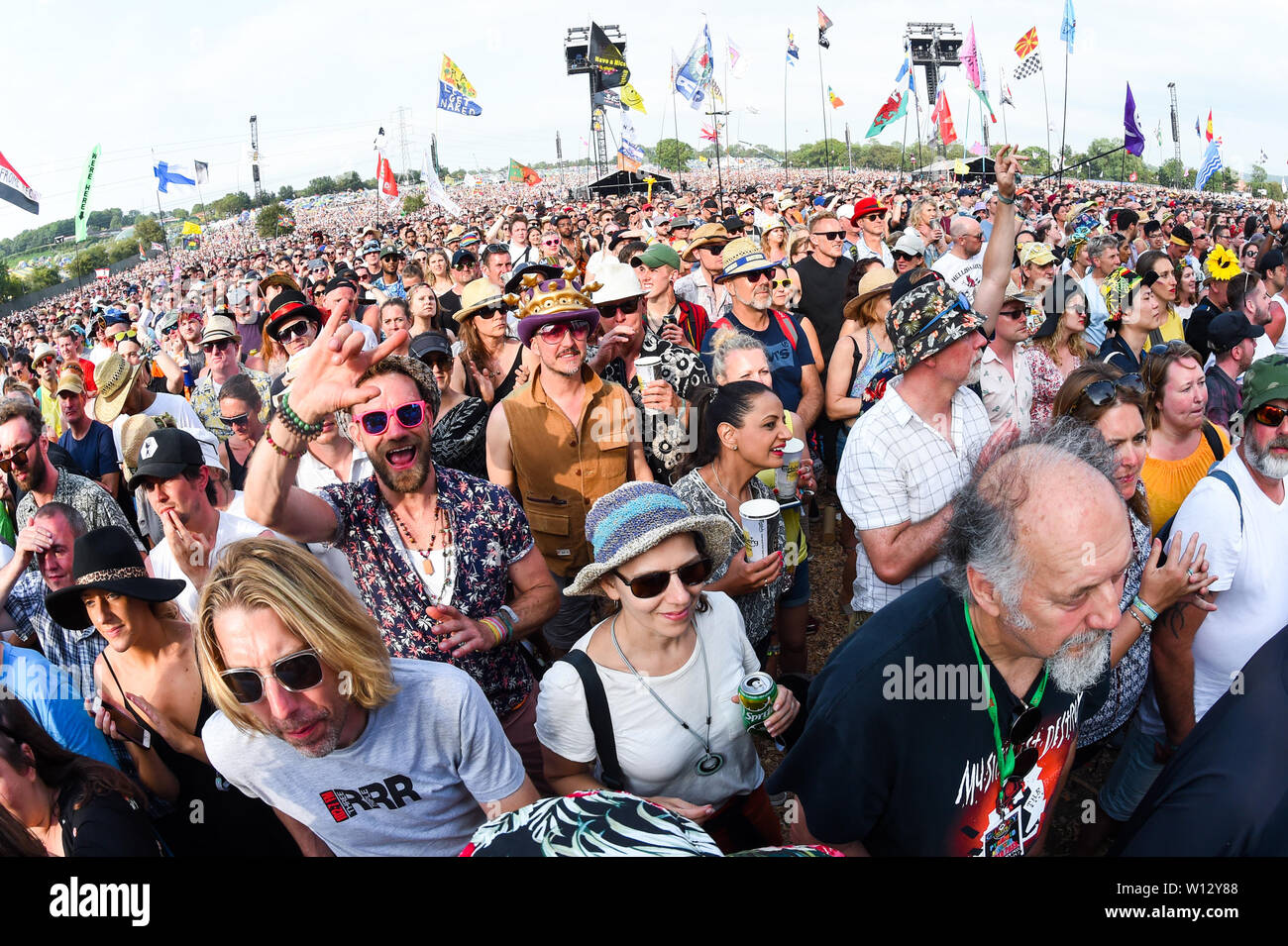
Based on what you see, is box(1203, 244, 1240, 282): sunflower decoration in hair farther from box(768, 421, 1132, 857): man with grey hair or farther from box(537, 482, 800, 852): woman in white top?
box(537, 482, 800, 852): woman in white top

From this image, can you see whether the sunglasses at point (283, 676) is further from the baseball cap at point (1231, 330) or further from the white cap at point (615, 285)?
the baseball cap at point (1231, 330)

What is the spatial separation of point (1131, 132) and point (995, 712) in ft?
58.0

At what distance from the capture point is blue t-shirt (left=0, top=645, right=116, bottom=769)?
7.97ft

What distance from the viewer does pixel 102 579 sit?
2541mm

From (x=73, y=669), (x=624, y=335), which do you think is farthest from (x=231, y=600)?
(x=624, y=335)

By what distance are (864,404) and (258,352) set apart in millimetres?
5081

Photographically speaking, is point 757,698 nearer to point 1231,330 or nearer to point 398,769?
point 398,769

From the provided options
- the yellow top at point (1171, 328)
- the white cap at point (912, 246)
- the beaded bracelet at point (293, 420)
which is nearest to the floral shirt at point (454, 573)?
the beaded bracelet at point (293, 420)

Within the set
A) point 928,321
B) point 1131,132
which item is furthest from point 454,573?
point 1131,132

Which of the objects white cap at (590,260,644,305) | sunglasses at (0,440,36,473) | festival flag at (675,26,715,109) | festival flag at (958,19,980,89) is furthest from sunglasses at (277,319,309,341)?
festival flag at (675,26,715,109)

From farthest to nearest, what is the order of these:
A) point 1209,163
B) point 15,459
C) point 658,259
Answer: point 1209,163 < point 658,259 < point 15,459

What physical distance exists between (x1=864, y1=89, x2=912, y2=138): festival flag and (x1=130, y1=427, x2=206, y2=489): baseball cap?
23.0 m

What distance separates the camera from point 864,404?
4.88m
